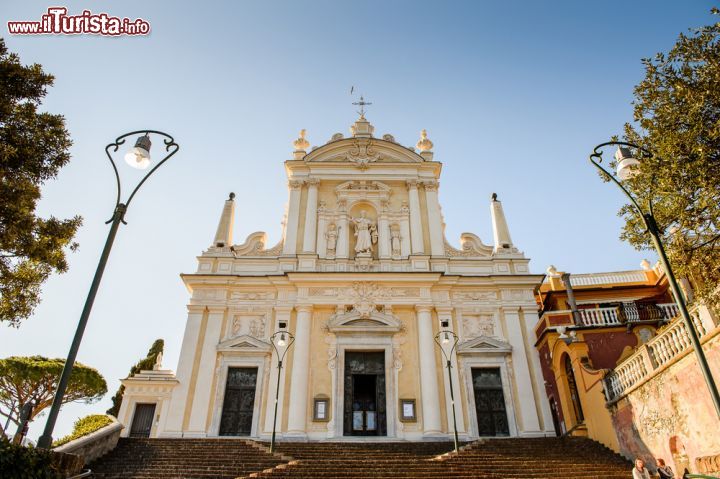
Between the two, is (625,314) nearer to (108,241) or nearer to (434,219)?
(434,219)

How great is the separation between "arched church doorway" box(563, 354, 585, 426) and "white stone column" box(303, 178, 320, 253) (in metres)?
10.4

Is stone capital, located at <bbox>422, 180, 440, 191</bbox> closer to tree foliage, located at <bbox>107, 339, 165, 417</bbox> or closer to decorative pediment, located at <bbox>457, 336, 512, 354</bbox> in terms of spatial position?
decorative pediment, located at <bbox>457, 336, 512, 354</bbox>

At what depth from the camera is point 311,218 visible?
21.0 meters

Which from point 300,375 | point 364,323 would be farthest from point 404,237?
point 300,375

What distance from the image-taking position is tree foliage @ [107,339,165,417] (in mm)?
24797

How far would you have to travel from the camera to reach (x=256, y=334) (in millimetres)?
18125

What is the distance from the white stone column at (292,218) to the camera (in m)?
20.3

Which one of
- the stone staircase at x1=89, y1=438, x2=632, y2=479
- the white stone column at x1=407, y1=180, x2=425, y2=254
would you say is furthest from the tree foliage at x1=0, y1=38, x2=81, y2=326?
the white stone column at x1=407, y1=180, x2=425, y2=254

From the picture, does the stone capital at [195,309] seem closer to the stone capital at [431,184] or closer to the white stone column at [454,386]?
the white stone column at [454,386]

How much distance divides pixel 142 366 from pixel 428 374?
16.4 meters

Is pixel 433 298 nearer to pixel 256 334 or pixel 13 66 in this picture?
pixel 256 334

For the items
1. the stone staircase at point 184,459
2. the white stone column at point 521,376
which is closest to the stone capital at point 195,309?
the stone staircase at point 184,459

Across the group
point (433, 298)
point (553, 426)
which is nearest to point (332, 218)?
point (433, 298)

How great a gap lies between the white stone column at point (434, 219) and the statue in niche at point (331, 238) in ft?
13.5
